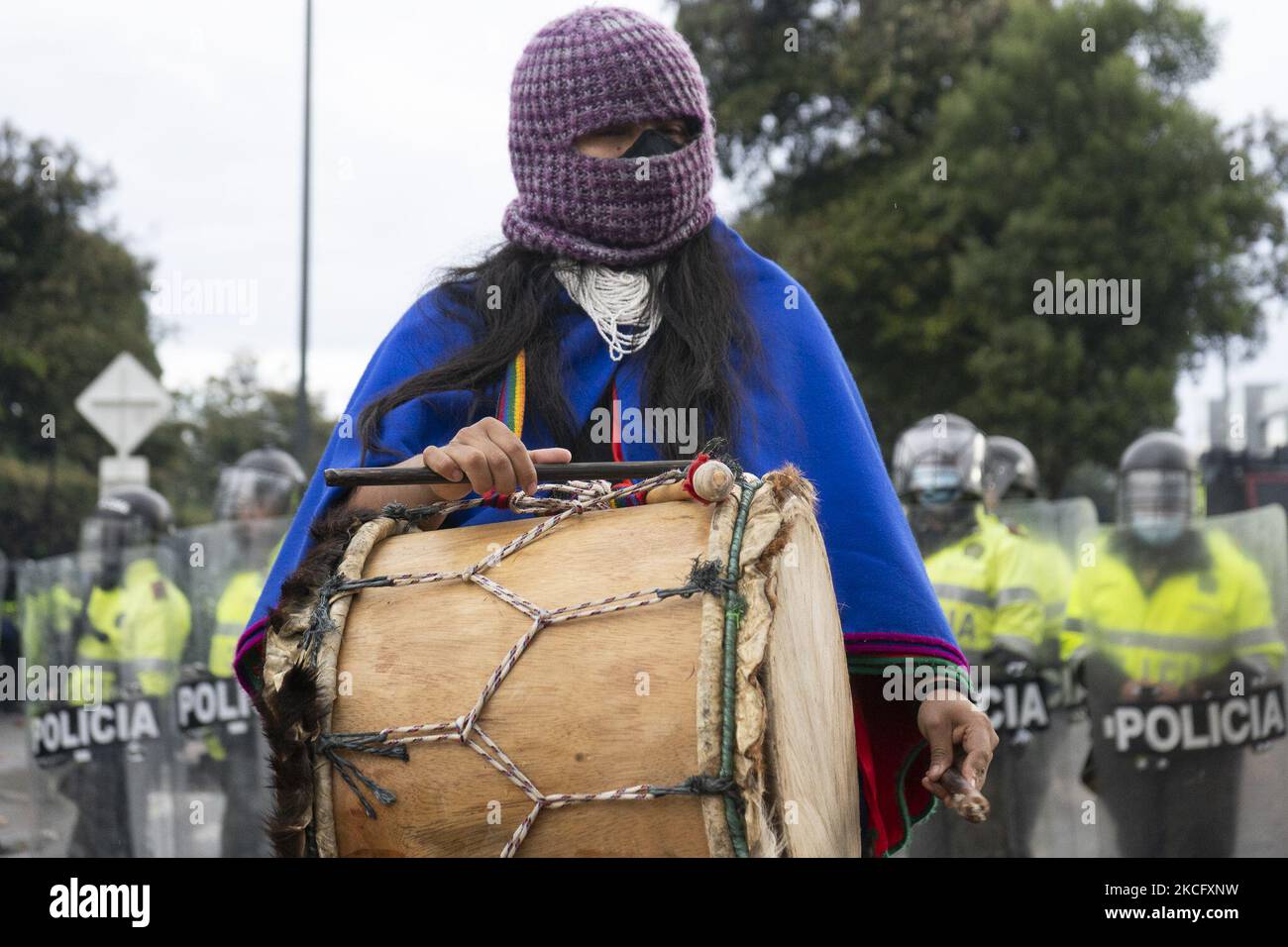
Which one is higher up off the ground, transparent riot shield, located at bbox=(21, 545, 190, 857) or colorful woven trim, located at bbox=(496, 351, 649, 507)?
colorful woven trim, located at bbox=(496, 351, 649, 507)

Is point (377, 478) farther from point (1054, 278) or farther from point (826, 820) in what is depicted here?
point (1054, 278)

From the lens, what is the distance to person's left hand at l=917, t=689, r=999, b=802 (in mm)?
2467

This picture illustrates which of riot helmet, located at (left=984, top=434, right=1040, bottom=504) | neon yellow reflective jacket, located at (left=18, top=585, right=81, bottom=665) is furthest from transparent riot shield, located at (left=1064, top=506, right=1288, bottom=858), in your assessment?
neon yellow reflective jacket, located at (left=18, top=585, right=81, bottom=665)

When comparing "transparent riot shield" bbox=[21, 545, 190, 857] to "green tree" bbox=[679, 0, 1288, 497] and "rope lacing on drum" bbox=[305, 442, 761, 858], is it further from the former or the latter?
→ "green tree" bbox=[679, 0, 1288, 497]

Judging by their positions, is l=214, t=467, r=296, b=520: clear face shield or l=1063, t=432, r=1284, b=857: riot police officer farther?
l=214, t=467, r=296, b=520: clear face shield

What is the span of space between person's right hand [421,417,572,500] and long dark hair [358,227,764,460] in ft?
1.21

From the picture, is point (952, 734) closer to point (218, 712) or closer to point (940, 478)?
point (940, 478)

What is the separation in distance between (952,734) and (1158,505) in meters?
4.65

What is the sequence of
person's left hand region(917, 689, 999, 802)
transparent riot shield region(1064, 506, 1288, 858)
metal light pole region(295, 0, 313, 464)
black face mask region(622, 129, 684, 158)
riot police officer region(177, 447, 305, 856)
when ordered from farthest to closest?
metal light pole region(295, 0, 313, 464)
riot police officer region(177, 447, 305, 856)
transparent riot shield region(1064, 506, 1288, 858)
black face mask region(622, 129, 684, 158)
person's left hand region(917, 689, 999, 802)

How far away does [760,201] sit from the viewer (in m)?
21.2

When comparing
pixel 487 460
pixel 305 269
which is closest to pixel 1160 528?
pixel 487 460

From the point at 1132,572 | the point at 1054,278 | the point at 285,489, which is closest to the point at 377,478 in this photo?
the point at 1132,572

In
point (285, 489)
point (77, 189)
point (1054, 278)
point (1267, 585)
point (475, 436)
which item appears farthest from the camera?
point (77, 189)

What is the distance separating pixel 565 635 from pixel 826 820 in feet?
1.71
